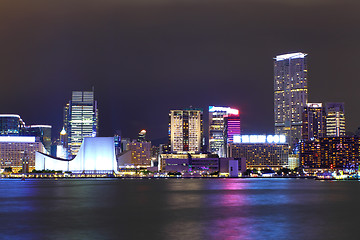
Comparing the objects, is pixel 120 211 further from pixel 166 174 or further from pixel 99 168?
pixel 166 174

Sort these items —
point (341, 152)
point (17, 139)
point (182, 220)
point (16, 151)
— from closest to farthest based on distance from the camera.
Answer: point (182, 220) < point (16, 151) < point (341, 152) < point (17, 139)

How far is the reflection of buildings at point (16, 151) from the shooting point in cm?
19312

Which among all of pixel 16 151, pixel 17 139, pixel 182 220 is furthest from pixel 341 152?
pixel 182 220

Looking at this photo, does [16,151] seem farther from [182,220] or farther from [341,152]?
[182,220]

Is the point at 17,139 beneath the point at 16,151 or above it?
above

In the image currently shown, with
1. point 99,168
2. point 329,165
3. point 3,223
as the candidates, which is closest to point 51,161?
point 99,168

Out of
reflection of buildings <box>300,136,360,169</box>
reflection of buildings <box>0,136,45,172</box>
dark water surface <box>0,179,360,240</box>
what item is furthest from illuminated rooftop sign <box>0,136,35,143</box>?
dark water surface <box>0,179,360,240</box>

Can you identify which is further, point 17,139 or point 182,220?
point 17,139

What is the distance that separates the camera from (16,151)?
194 meters

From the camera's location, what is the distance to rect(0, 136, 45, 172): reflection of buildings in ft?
634

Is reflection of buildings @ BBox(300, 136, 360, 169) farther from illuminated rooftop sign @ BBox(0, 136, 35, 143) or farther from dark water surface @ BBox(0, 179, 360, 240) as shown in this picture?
dark water surface @ BBox(0, 179, 360, 240)

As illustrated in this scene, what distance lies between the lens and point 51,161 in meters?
169

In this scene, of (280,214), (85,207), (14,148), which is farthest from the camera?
(14,148)

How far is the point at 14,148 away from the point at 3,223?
6459 inches
